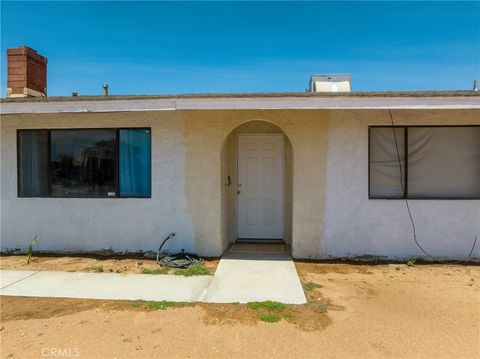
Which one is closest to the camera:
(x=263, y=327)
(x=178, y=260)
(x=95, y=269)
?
(x=263, y=327)

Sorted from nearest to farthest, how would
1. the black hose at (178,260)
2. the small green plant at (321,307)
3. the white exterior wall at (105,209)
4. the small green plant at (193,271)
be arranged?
the small green plant at (321,307) < the small green plant at (193,271) < the black hose at (178,260) < the white exterior wall at (105,209)

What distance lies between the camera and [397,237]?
20.6 feet

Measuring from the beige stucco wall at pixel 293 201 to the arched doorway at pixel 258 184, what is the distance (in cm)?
103

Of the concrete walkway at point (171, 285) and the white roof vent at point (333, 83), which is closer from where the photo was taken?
the concrete walkway at point (171, 285)

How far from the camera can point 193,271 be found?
5.67 metres

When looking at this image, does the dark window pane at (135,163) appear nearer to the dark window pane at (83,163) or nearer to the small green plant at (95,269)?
the dark window pane at (83,163)

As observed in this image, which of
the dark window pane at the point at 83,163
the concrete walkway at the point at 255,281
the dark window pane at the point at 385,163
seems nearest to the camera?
the concrete walkway at the point at 255,281

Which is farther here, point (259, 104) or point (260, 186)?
point (260, 186)

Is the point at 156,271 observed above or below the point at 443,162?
below

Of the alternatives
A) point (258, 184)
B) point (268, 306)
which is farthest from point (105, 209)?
point (268, 306)

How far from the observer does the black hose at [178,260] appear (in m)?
5.94

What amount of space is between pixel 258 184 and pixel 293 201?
1.50 meters
